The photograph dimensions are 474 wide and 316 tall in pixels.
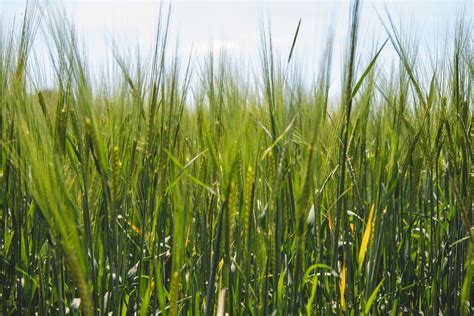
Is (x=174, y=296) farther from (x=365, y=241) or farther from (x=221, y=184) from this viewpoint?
(x=365, y=241)

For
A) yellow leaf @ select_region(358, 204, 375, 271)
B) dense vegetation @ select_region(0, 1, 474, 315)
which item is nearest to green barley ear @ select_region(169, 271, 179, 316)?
dense vegetation @ select_region(0, 1, 474, 315)

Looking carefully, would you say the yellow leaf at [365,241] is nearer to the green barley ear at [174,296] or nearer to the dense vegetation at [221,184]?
the dense vegetation at [221,184]

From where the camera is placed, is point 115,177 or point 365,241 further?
point 365,241

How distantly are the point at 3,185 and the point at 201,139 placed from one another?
52 cm

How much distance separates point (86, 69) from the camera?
1.38 meters

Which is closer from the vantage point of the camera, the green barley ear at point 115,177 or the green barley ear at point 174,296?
the green barley ear at point 174,296

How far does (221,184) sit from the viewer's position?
1266 millimetres

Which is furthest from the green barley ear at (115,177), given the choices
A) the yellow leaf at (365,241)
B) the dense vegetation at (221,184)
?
the yellow leaf at (365,241)

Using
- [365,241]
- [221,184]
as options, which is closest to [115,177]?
[221,184]

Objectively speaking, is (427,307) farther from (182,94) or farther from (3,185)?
(3,185)

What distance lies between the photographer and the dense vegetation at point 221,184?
1.20 m

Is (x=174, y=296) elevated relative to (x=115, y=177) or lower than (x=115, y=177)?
lower

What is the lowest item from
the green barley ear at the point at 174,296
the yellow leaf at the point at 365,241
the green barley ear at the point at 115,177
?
the yellow leaf at the point at 365,241

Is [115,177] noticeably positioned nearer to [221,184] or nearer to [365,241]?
[221,184]
